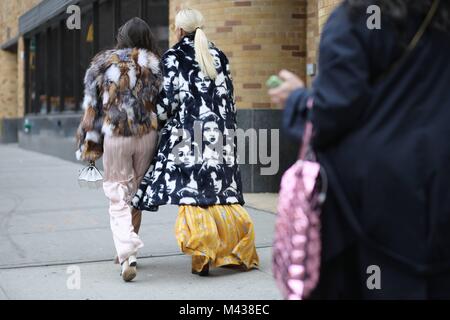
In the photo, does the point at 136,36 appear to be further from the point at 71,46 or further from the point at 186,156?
the point at 71,46

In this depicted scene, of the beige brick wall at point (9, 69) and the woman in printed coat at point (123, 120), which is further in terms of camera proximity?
the beige brick wall at point (9, 69)

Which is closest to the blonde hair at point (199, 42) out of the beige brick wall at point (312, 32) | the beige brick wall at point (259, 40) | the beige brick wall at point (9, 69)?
the beige brick wall at point (312, 32)

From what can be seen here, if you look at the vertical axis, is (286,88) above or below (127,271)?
above

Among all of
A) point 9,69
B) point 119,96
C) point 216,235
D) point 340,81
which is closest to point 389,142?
point 340,81

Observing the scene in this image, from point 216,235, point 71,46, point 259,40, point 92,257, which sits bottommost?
point 92,257

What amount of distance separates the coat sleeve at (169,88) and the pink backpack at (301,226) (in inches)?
117

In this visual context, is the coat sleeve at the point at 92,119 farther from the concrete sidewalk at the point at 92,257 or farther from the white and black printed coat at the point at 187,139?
the concrete sidewalk at the point at 92,257

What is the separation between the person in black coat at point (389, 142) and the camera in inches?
83.6

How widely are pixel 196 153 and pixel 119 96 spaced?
66 centimetres

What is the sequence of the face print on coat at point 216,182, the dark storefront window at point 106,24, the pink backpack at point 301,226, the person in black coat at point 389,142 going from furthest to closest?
the dark storefront window at point 106,24, the face print on coat at point 216,182, the pink backpack at point 301,226, the person in black coat at point 389,142

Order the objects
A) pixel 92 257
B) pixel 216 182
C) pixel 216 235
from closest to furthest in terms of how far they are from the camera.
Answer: pixel 216 235 → pixel 216 182 → pixel 92 257

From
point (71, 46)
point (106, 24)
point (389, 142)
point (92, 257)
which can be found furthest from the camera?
point (71, 46)

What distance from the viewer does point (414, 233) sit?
7.04 ft

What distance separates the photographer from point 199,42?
5.23 metres
